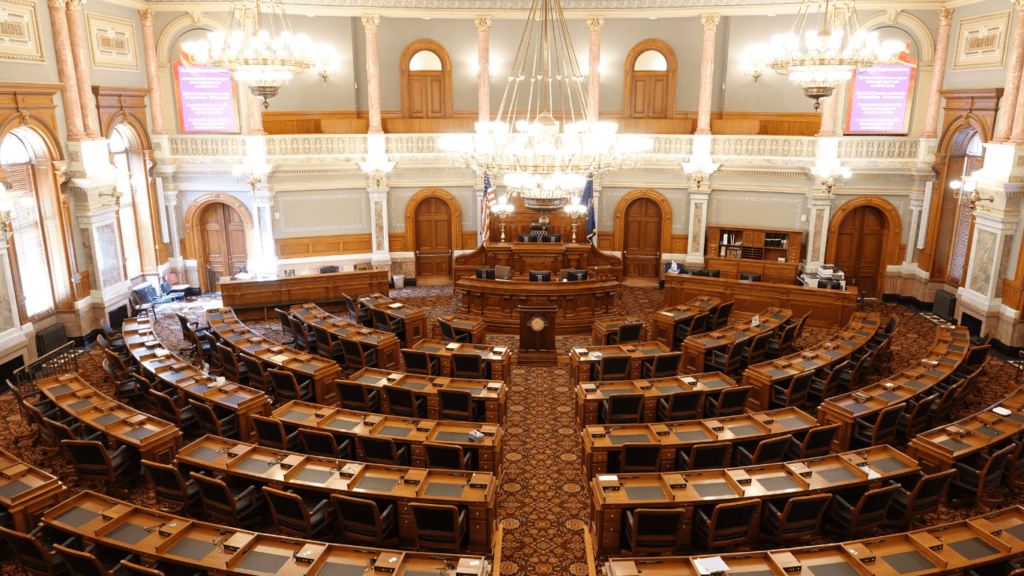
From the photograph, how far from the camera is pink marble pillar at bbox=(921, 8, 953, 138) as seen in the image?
1775cm

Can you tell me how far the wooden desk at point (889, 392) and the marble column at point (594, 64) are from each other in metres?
11.5

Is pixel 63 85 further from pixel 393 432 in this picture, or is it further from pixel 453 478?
pixel 453 478

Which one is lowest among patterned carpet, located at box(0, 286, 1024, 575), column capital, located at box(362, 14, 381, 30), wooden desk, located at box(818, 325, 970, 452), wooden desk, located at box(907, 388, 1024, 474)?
patterned carpet, located at box(0, 286, 1024, 575)

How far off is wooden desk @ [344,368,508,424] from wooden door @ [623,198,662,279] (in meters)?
11.7

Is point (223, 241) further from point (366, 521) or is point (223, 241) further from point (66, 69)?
point (366, 521)

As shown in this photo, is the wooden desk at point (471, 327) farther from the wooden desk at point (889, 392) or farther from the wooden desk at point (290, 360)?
the wooden desk at point (889, 392)

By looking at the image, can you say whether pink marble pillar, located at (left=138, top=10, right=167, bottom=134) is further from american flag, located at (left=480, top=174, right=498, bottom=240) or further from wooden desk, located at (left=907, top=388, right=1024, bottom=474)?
wooden desk, located at (left=907, top=388, right=1024, bottom=474)

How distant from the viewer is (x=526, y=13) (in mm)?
20328

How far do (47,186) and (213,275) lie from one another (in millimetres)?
5681

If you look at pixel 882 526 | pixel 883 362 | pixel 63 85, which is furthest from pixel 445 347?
pixel 63 85

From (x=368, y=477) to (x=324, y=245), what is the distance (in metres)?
13.7

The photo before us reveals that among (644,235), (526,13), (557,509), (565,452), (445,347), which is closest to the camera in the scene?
(557,509)

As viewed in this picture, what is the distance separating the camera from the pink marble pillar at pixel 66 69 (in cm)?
1489

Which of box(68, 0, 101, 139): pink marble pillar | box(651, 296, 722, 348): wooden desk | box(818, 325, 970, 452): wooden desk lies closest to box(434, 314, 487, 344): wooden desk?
box(651, 296, 722, 348): wooden desk
